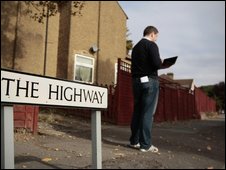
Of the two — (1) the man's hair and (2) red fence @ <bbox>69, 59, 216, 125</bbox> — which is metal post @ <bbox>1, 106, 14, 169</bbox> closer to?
(1) the man's hair

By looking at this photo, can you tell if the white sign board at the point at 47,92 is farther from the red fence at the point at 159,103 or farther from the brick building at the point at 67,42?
the brick building at the point at 67,42

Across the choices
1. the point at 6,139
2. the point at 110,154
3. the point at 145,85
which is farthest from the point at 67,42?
the point at 6,139

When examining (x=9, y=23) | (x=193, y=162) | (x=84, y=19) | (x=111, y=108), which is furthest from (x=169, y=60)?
(x=84, y=19)

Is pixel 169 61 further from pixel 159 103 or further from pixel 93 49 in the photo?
pixel 93 49

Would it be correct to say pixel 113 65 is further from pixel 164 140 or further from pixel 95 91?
pixel 95 91

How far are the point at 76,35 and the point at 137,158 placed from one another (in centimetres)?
1571

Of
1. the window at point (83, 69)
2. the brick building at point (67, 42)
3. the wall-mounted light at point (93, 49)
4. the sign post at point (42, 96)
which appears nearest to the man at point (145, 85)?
the sign post at point (42, 96)

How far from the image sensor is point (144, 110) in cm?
675

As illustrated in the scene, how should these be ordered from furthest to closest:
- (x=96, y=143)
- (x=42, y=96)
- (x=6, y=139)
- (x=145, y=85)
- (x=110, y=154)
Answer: (x=145, y=85) → (x=110, y=154) → (x=96, y=143) → (x=42, y=96) → (x=6, y=139)

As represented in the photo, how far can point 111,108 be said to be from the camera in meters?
13.1

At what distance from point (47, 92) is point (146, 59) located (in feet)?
11.8

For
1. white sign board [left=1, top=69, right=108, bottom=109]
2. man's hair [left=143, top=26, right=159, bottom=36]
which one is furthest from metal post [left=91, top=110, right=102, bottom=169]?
man's hair [left=143, top=26, right=159, bottom=36]

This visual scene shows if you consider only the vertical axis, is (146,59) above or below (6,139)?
above

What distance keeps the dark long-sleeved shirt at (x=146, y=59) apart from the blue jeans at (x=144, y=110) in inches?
5.7
